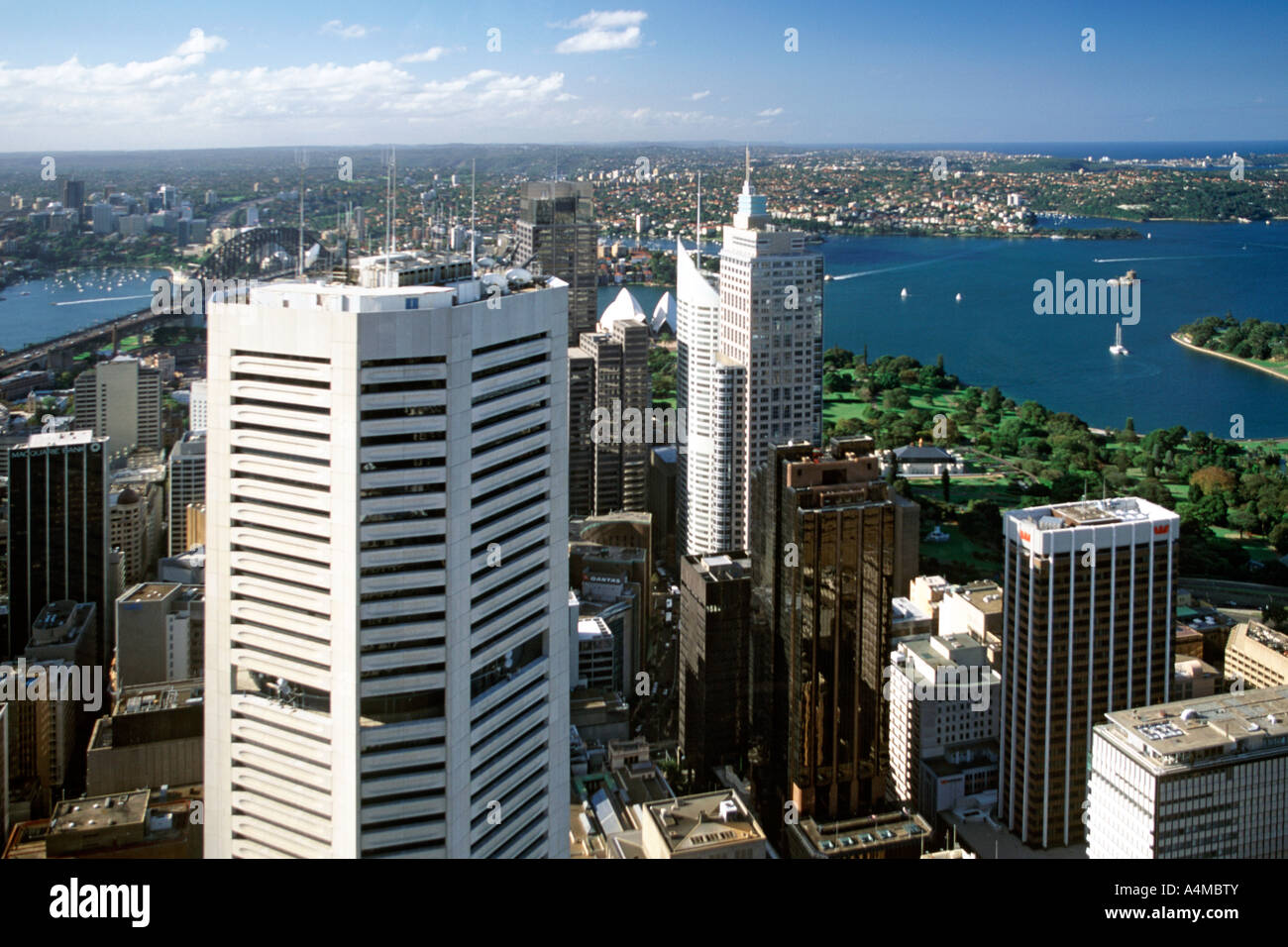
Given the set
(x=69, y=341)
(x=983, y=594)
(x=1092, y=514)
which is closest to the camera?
(x=1092, y=514)

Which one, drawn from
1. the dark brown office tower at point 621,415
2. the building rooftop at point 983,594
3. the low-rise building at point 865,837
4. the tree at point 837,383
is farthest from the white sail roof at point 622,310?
the low-rise building at point 865,837

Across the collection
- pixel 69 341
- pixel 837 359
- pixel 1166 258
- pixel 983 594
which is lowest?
pixel 983 594

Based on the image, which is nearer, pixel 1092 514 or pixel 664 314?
pixel 1092 514

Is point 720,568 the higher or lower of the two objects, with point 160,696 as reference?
higher

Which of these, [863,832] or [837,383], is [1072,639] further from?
[837,383]

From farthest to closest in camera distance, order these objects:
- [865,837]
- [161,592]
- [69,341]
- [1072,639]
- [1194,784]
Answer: [69,341]
[161,592]
[1072,639]
[865,837]
[1194,784]

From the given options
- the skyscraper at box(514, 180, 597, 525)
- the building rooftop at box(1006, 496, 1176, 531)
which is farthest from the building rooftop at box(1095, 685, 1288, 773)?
the skyscraper at box(514, 180, 597, 525)

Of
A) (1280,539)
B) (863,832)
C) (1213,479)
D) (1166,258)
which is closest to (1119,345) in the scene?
(1166,258)
